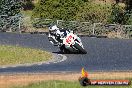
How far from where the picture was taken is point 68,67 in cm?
2452

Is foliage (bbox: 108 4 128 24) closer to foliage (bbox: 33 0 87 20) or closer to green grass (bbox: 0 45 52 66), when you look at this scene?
foliage (bbox: 33 0 87 20)

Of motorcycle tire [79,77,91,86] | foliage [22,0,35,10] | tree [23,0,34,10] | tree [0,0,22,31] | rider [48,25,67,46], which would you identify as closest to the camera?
motorcycle tire [79,77,91,86]

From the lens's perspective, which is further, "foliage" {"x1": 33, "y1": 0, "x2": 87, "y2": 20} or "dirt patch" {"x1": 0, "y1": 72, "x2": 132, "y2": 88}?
"foliage" {"x1": 33, "y1": 0, "x2": 87, "y2": 20}

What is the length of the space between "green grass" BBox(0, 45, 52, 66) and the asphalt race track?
4.64 ft

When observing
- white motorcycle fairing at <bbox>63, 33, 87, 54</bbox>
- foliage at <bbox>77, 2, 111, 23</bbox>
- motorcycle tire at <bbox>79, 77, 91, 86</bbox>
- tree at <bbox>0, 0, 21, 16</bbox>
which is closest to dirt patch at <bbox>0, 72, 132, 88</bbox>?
motorcycle tire at <bbox>79, 77, 91, 86</bbox>

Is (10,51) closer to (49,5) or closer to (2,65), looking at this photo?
(2,65)

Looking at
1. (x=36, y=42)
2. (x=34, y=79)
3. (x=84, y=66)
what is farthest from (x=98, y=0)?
(x=34, y=79)

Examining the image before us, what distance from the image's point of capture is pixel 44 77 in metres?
21.2

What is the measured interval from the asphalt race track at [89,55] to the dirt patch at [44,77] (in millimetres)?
1514

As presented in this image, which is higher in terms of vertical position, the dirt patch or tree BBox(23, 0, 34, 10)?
the dirt patch

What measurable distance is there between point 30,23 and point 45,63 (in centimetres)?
1874

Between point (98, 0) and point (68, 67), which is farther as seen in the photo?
point (98, 0)

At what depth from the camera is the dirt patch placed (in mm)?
20281

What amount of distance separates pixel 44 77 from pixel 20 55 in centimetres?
693
